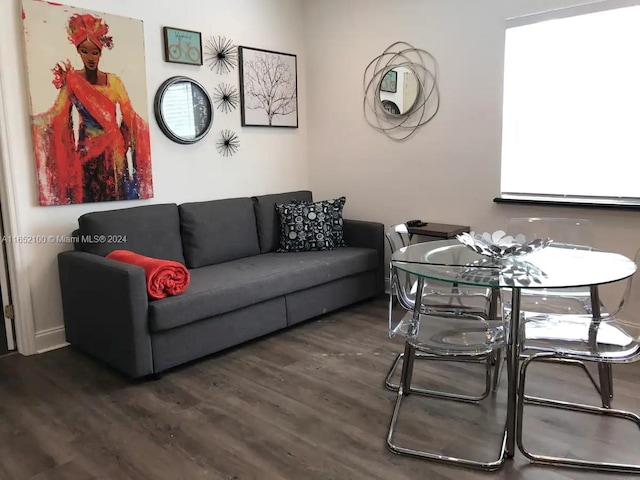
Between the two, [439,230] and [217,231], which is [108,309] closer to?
[217,231]

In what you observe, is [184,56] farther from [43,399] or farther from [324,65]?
[43,399]

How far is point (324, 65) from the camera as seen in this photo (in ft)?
15.0

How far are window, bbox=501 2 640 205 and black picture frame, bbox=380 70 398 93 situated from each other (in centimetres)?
86

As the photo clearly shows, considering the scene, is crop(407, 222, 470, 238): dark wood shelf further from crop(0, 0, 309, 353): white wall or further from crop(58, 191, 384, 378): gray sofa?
crop(0, 0, 309, 353): white wall

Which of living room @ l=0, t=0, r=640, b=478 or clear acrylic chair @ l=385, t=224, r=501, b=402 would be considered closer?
clear acrylic chair @ l=385, t=224, r=501, b=402

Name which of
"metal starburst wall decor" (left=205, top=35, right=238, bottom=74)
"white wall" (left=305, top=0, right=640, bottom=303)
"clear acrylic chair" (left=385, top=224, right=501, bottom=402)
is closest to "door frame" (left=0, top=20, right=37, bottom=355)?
"metal starburst wall decor" (left=205, top=35, right=238, bottom=74)

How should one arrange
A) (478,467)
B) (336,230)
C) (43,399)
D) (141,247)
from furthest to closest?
(336,230), (141,247), (43,399), (478,467)

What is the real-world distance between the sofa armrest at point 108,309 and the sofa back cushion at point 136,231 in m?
0.11

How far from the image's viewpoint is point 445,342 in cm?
224

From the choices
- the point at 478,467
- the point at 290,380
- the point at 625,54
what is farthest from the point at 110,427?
the point at 625,54

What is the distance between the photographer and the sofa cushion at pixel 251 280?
9.27ft

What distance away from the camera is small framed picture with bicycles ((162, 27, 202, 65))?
3643 millimetres

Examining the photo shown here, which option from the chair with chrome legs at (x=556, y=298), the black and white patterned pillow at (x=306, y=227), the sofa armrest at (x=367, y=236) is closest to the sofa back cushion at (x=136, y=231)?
the black and white patterned pillow at (x=306, y=227)

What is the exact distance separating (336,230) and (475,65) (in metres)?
1.54
